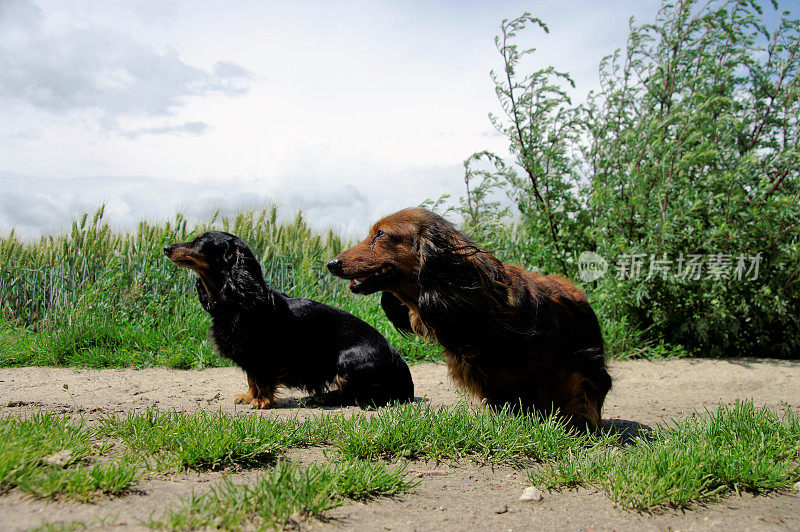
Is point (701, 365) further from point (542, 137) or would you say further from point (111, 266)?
point (111, 266)

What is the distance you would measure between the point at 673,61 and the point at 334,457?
241 inches

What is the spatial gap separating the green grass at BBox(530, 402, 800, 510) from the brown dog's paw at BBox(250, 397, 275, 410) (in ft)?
7.44

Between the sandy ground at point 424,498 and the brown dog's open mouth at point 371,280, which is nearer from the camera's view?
the sandy ground at point 424,498

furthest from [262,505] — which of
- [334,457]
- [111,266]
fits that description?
[111,266]

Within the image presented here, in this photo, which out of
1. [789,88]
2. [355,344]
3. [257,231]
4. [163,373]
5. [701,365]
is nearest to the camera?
[355,344]

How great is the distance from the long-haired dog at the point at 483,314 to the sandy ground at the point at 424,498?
2.07 ft

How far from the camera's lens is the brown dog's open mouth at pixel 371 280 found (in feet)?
9.89

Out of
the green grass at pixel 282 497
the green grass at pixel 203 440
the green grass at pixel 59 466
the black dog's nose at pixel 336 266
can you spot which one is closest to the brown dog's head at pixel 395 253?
the black dog's nose at pixel 336 266

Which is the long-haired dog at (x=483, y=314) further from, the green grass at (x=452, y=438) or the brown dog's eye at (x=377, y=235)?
the green grass at (x=452, y=438)

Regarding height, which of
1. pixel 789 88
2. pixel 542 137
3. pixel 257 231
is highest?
pixel 789 88

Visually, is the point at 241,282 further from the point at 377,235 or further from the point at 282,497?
the point at 282,497

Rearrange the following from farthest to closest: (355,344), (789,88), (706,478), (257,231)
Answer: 1. (257,231)
2. (789,88)
3. (355,344)
4. (706,478)

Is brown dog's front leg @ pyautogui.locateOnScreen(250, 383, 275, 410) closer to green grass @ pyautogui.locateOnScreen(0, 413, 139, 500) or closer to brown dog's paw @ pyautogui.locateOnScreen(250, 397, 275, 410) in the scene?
brown dog's paw @ pyautogui.locateOnScreen(250, 397, 275, 410)

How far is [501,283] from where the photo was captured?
10.6 feet
